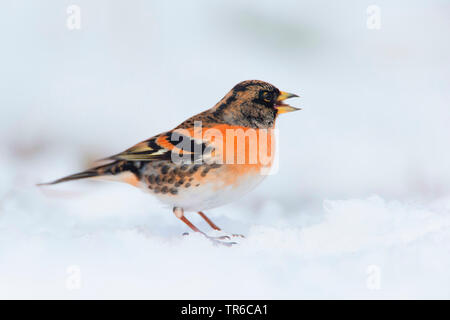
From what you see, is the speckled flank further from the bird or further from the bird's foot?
Answer: the bird's foot

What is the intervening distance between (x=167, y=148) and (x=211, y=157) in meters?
0.28

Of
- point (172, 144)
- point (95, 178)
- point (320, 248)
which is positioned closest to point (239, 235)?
point (320, 248)

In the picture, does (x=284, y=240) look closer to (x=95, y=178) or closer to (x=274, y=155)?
(x=274, y=155)

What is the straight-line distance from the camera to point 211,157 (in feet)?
10.5

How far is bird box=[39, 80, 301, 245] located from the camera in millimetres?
3211

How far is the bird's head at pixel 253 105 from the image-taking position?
346 cm

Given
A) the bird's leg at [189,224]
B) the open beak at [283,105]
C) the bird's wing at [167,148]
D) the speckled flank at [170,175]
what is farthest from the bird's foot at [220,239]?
the open beak at [283,105]

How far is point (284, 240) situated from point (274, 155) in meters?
0.54

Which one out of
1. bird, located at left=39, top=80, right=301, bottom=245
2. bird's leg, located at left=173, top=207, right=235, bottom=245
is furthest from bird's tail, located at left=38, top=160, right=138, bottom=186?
bird's leg, located at left=173, top=207, right=235, bottom=245

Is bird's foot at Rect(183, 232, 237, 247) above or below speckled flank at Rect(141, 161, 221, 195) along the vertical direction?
below

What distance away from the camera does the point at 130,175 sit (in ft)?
11.1

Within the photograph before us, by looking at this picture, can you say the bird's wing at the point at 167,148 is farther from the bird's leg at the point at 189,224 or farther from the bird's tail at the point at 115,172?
the bird's leg at the point at 189,224

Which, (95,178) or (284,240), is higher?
(95,178)

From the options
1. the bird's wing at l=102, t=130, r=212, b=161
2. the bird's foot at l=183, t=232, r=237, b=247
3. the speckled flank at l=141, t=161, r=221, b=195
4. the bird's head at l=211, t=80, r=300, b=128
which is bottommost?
the bird's foot at l=183, t=232, r=237, b=247
